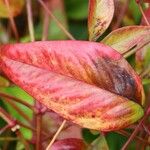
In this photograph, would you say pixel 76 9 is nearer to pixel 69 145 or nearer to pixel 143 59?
pixel 143 59

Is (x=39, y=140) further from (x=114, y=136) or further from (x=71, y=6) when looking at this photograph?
(x=71, y=6)

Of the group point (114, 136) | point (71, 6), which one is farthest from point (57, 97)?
point (71, 6)

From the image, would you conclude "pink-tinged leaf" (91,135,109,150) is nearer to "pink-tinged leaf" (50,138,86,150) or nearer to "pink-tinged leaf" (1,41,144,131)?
"pink-tinged leaf" (50,138,86,150)

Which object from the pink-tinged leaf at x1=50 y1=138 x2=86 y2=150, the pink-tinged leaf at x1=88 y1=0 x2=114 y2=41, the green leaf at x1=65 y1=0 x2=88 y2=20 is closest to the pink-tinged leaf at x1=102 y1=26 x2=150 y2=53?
the pink-tinged leaf at x1=88 y1=0 x2=114 y2=41

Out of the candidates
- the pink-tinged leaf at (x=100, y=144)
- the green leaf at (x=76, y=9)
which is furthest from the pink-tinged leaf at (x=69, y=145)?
the green leaf at (x=76, y=9)

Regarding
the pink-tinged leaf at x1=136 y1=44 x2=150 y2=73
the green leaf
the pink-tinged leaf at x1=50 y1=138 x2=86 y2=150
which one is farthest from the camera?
the green leaf
